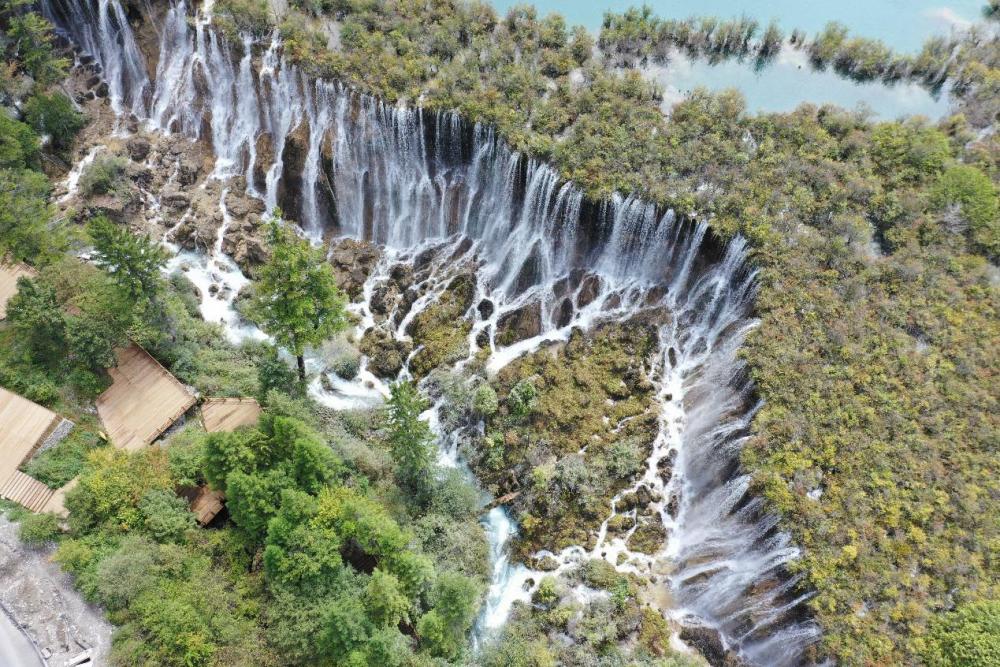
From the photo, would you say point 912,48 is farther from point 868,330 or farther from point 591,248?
point 591,248

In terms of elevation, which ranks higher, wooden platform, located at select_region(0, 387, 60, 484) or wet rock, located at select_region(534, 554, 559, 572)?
wooden platform, located at select_region(0, 387, 60, 484)

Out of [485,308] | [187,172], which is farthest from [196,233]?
[485,308]

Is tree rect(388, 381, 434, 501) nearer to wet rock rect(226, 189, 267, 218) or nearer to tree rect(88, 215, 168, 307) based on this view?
tree rect(88, 215, 168, 307)

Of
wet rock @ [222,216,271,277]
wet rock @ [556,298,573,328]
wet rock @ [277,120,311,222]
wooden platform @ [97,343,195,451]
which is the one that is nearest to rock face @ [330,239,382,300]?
wet rock @ [277,120,311,222]

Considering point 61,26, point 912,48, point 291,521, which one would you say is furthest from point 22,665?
point 912,48

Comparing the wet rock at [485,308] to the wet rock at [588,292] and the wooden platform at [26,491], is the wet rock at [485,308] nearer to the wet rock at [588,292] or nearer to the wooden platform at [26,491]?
the wet rock at [588,292]

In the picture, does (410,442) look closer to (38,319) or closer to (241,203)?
(38,319)
